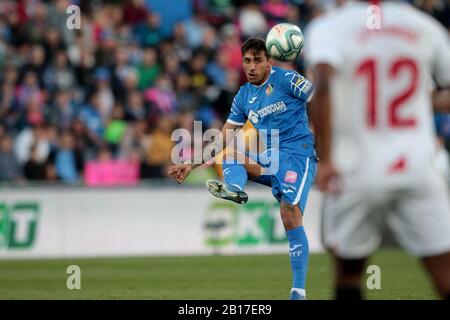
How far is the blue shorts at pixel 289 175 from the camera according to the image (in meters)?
10.4

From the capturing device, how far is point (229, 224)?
17641 mm

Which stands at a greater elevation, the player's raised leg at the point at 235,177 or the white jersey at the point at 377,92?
the player's raised leg at the point at 235,177

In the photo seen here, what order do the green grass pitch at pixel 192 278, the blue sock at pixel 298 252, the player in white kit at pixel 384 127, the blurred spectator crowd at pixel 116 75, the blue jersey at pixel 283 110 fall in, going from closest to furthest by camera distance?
1. the player in white kit at pixel 384 127
2. the blue sock at pixel 298 252
3. the blue jersey at pixel 283 110
4. the green grass pitch at pixel 192 278
5. the blurred spectator crowd at pixel 116 75

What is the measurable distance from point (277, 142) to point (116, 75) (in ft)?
34.5

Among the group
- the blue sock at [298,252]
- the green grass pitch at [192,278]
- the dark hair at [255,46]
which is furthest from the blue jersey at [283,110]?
the green grass pitch at [192,278]

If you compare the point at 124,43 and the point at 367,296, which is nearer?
the point at 367,296

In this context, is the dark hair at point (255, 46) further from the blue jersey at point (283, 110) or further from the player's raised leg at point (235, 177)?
the player's raised leg at point (235, 177)

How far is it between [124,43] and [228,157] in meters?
11.2

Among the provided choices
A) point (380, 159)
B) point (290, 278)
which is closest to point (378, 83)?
point (380, 159)

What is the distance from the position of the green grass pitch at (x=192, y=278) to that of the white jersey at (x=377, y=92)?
513 centimetres

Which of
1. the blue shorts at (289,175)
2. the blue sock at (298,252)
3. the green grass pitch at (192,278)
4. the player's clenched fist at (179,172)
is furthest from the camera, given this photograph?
the green grass pitch at (192,278)

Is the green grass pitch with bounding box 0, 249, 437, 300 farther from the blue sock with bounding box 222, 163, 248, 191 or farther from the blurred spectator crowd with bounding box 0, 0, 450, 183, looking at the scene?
the blurred spectator crowd with bounding box 0, 0, 450, 183
